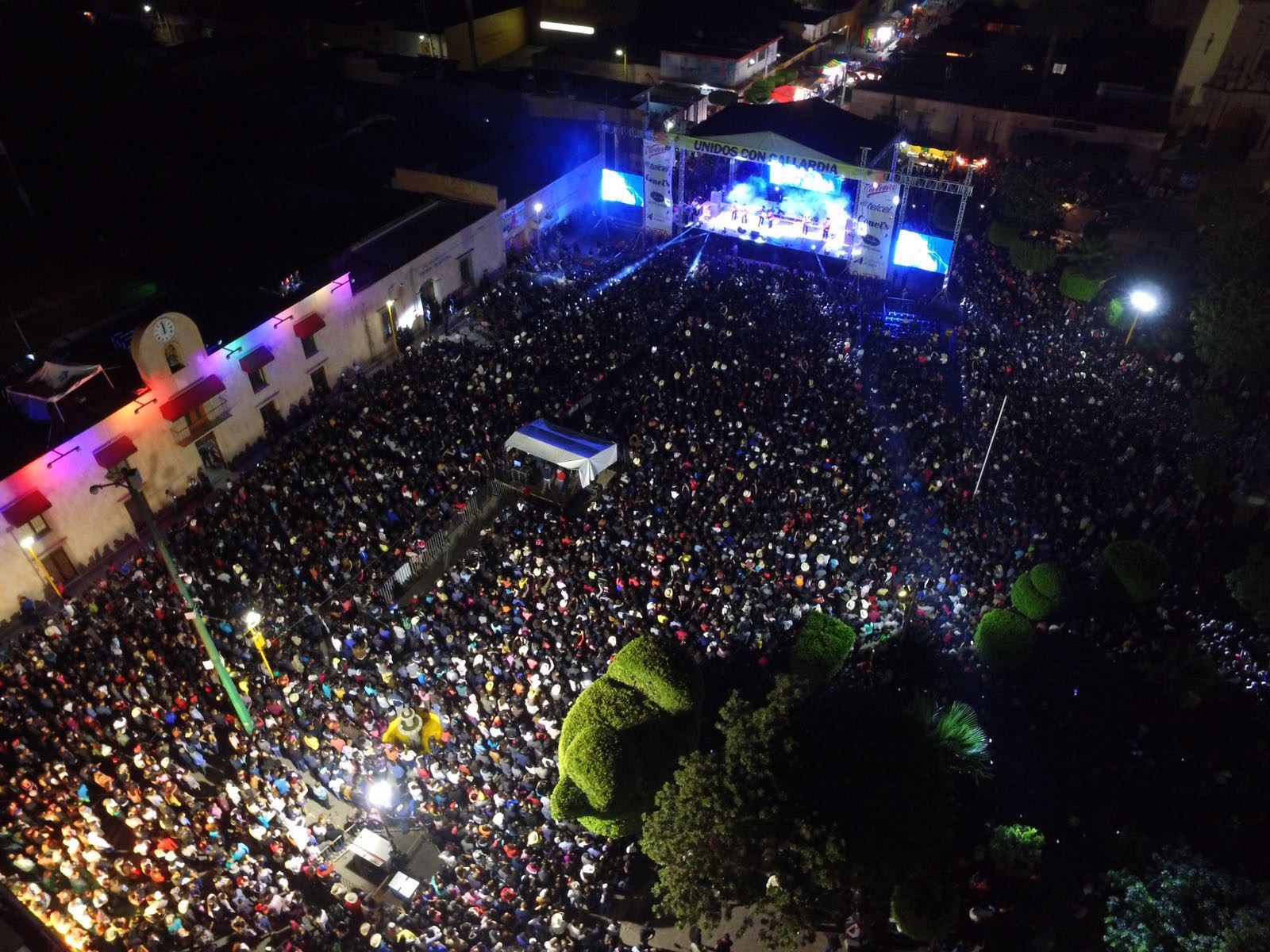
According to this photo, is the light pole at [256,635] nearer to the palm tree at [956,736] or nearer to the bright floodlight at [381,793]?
the bright floodlight at [381,793]

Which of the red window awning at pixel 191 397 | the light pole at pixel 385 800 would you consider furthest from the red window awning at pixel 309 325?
the light pole at pixel 385 800

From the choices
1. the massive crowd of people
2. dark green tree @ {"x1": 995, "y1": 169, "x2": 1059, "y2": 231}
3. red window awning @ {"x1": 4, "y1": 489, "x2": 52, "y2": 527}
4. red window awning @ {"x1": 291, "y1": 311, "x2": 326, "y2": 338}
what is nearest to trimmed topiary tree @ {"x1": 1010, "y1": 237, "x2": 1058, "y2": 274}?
dark green tree @ {"x1": 995, "y1": 169, "x2": 1059, "y2": 231}

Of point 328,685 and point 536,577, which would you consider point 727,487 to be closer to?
A: point 536,577

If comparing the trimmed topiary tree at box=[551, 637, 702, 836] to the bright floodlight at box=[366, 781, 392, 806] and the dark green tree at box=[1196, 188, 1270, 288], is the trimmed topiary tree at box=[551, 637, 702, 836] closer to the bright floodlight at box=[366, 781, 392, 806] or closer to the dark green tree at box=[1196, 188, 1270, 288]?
the bright floodlight at box=[366, 781, 392, 806]

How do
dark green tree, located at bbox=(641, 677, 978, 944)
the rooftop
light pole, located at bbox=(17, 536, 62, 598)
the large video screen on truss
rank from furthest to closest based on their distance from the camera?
the rooftop → the large video screen on truss → light pole, located at bbox=(17, 536, 62, 598) → dark green tree, located at bbox=(641, 677, 978, 944)

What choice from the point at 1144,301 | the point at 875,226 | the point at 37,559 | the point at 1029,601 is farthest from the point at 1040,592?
the point at 37,559

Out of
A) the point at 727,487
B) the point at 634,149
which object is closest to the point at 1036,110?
the point at 634,149
